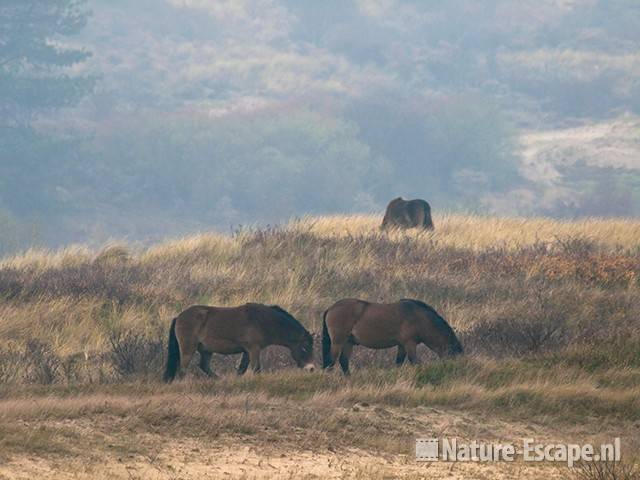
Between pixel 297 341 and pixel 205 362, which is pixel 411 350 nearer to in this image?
pixel 297 341

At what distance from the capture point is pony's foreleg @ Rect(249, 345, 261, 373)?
1309cm

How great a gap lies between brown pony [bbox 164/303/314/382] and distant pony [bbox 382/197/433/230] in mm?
12586

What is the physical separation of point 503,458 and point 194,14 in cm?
12369

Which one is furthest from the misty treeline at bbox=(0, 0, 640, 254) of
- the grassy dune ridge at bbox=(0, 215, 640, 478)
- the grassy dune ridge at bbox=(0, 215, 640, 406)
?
the grassy dune ridge at bbox=(0, 215, 640, 478)

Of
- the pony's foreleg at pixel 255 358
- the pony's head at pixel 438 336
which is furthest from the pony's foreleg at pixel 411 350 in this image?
the pony's foreleg at pixel 255 358

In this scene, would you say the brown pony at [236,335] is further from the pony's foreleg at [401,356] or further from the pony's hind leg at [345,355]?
the pony's foreleg at [401,356]

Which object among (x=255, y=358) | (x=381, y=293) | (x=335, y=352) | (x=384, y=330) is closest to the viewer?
(x=255, y=358)

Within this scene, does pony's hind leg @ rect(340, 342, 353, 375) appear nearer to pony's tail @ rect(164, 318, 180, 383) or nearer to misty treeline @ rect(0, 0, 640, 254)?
pony's tail @ rect(164, 318, 180, 383)

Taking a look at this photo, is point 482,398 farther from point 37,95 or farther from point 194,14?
point 194,14

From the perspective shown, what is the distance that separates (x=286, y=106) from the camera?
104 meters

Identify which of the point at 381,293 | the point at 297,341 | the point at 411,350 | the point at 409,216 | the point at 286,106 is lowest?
the point at 411,350

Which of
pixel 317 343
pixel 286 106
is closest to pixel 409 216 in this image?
pixel 317 343

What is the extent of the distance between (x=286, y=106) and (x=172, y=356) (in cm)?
9108

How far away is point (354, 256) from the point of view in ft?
75.4
